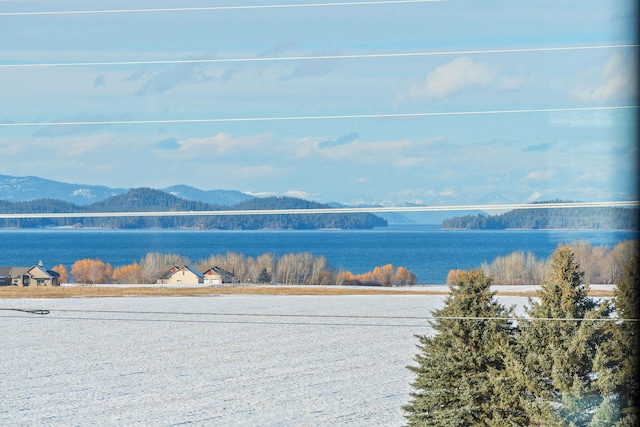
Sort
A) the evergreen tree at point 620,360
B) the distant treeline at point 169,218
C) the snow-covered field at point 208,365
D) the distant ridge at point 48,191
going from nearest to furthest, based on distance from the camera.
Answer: the evergreen tree at point 620,360 < the distant treeline at point 169,218 < the distant ridge at point 48,191 < the snow-covered field at point 208,365

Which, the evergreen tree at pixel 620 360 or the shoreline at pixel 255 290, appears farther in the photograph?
the shoreline at pixel 255 290

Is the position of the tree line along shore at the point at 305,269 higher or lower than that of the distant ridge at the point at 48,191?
lower

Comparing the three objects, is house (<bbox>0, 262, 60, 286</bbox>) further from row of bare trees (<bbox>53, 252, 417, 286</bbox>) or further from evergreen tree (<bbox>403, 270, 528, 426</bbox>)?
evergreen tree (<bbox>403, 270, 528, 426</bbox>)

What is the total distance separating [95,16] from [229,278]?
530cm

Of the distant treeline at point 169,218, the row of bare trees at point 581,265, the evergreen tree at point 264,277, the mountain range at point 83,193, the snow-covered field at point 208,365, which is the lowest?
the snow-covered field at point 208,365

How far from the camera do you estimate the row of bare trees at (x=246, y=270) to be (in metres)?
10.7

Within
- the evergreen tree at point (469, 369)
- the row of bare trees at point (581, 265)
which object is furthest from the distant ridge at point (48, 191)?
the evergreen tree at point (469, 369)

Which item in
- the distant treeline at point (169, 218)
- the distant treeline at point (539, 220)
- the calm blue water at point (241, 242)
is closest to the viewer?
the distant treeline at point (169, 218)

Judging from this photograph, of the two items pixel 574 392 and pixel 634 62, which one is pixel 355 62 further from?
pixel 634 62

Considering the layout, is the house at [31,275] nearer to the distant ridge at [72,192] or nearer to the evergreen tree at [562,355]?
the distant ridge at [72,192]

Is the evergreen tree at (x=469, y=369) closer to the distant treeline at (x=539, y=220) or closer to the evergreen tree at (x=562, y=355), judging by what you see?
the evergreen tree at (x=562, y=355)

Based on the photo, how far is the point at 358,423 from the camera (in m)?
12.6

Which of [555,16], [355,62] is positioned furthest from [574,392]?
[355,62]

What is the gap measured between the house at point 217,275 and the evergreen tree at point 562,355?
3751 mm
